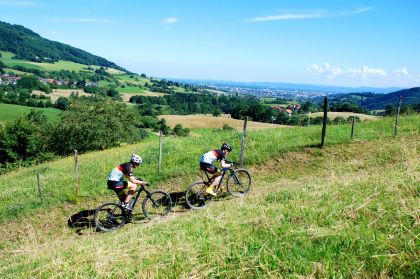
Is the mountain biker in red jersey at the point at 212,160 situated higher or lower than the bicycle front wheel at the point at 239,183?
higher

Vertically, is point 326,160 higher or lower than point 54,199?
higher

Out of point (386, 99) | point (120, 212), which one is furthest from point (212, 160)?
point (386, 99)

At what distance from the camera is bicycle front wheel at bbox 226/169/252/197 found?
1330 cm

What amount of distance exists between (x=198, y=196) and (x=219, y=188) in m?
0.90

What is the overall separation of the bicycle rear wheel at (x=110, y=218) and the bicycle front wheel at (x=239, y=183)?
4102mm

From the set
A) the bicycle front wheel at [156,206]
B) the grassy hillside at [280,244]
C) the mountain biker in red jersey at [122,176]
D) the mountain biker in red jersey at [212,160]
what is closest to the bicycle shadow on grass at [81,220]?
the bicycle front wheel at [156,206]

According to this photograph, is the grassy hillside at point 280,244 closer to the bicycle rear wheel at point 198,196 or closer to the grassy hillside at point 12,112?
the bicycle rear wheel at point 198,196

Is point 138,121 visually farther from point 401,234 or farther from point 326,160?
point 401,234

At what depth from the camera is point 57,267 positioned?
5.29 meters

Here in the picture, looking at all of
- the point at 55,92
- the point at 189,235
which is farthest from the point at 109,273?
the point at 55,92

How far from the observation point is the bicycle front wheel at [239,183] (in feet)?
43.7

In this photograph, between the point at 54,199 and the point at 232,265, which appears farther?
the point at 54,199

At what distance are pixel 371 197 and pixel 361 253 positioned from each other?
2.33 m

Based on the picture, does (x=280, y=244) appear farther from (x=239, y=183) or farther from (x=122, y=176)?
(x=239, y=183)
